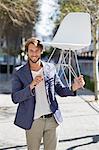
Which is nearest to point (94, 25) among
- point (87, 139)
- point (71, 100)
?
point (71, 100)

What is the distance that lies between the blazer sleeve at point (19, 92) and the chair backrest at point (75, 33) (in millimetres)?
2930

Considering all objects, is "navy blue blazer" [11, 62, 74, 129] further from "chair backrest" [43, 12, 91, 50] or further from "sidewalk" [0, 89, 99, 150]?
"sidewalk" [0, 89, 99, 150]

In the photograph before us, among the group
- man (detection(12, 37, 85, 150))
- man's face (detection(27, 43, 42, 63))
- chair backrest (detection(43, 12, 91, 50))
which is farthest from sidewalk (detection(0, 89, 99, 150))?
man's face (detection(27, 43, 42, 63))

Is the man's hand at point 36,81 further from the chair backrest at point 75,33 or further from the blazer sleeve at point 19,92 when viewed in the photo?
the chair backrest at point 75,33

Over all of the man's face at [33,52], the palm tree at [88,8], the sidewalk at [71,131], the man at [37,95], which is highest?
the palm tree at [88,8]

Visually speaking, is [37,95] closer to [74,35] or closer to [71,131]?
[74,35]

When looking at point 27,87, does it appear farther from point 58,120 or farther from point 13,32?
point 13,32

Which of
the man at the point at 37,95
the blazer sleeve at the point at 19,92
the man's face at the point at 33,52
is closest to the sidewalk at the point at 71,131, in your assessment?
the man at the point at 37,95

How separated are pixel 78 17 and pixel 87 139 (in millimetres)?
2430

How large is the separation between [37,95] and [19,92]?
21cm

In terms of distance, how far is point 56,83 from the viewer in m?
4.39

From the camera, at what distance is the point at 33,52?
4148mm

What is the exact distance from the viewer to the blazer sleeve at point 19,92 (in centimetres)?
407

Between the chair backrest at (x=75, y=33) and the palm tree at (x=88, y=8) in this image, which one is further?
the palm tree at (x=88, y=8)
